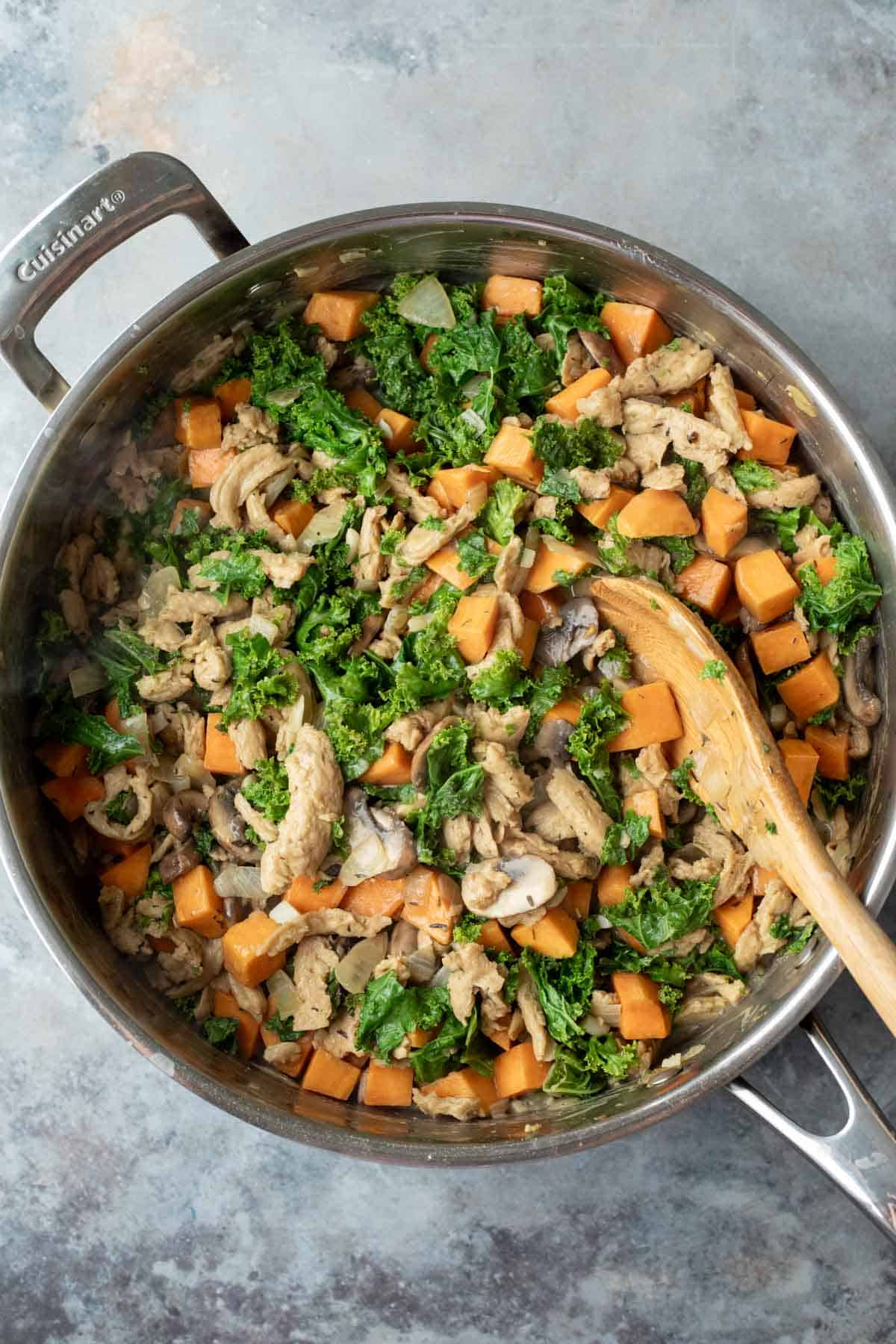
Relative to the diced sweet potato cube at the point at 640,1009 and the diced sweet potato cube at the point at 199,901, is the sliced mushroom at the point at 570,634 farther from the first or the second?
the diced sweet potato cube at the point at 199,901

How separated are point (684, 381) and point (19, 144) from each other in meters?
2.85

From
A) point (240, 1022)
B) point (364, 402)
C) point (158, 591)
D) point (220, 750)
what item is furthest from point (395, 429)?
point (240, 1022)

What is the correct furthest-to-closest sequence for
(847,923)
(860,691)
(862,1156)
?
1. (860,691)
2. (862,1156)
3. (847,923)

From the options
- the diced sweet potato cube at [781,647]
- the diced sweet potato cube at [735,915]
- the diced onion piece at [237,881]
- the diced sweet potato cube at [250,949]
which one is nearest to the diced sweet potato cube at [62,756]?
the diced onion piece at [237,881]

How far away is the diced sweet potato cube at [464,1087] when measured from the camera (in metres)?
3.80

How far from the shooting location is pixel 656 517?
3.73 m

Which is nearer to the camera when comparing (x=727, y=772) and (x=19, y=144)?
(x=727, y=772)

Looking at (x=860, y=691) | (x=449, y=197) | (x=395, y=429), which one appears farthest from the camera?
(x=449, y=197)

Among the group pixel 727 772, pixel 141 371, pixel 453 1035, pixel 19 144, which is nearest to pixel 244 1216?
pixel 453 1035

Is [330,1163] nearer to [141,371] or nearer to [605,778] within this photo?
[605,778]

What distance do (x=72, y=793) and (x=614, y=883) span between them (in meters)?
1.94

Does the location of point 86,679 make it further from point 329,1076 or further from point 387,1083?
point 387,1083

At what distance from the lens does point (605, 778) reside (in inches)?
149

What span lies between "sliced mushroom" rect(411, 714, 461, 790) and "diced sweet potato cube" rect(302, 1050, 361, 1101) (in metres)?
1.05
